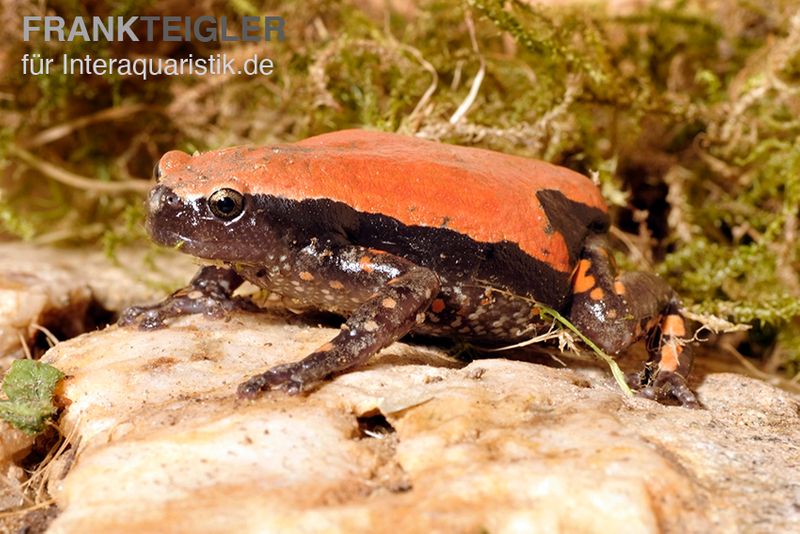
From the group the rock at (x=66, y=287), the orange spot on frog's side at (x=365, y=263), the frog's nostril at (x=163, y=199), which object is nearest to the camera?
the frog's nostril at (x=163, y=199)

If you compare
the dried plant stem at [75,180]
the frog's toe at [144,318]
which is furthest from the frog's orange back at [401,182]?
the dried plant stem at [75,180]

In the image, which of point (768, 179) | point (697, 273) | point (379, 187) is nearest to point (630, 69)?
point (768, 179)

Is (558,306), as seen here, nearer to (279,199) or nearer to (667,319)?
(667,319)

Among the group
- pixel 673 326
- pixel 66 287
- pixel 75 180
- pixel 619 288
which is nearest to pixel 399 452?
pixel 619 288

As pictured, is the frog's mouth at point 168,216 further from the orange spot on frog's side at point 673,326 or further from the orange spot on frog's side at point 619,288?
the orange spot on frog's side at point 673,326

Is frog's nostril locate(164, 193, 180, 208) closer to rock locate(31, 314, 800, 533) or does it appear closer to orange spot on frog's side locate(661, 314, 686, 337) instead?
rock locate(31, 314, 800, 533)
